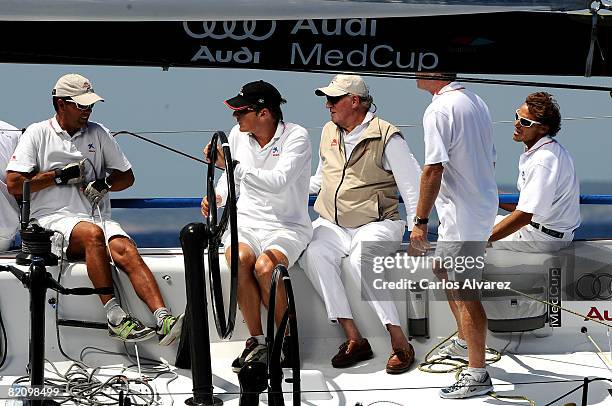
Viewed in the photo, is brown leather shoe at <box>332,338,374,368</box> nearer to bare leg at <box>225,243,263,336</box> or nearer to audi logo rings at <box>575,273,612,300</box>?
bare leg at <box>225,243,263,336</box>

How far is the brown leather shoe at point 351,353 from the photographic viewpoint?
4340 millimetres

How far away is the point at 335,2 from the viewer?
2.91 meters

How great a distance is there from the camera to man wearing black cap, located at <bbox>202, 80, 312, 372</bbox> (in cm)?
432

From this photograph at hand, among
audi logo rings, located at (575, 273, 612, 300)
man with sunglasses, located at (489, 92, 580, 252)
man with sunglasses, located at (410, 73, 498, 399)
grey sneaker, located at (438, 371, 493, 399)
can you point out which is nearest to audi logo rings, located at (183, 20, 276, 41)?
man with sunglasses, located at (410, 73, 498, 399)

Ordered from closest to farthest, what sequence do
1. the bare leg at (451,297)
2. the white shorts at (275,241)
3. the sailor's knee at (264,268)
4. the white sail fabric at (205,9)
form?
the white sail fabric at (205,9), the bare leg at (451,297), the sailor's knee at (264,268), the white shorts at (275,241)

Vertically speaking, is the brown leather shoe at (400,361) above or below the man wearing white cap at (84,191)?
below

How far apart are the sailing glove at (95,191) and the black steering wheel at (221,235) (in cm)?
74

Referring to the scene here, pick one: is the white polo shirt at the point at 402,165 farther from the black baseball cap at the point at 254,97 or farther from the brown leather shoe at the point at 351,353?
the brown leather shoe at the point at 351,353

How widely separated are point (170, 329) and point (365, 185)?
940mm

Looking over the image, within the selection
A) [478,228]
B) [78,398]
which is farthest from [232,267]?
[478,228]

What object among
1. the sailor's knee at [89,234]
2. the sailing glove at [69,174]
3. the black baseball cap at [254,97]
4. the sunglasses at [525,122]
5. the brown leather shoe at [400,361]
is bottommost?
the brown leather shoe at [400,361]

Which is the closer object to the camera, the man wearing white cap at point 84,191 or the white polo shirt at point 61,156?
the man wearing white cap at point 84,191

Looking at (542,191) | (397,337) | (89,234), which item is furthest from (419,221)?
(89,234)

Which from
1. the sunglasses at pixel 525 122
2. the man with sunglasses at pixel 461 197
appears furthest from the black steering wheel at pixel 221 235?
the sunglasses at pixel 525 122
